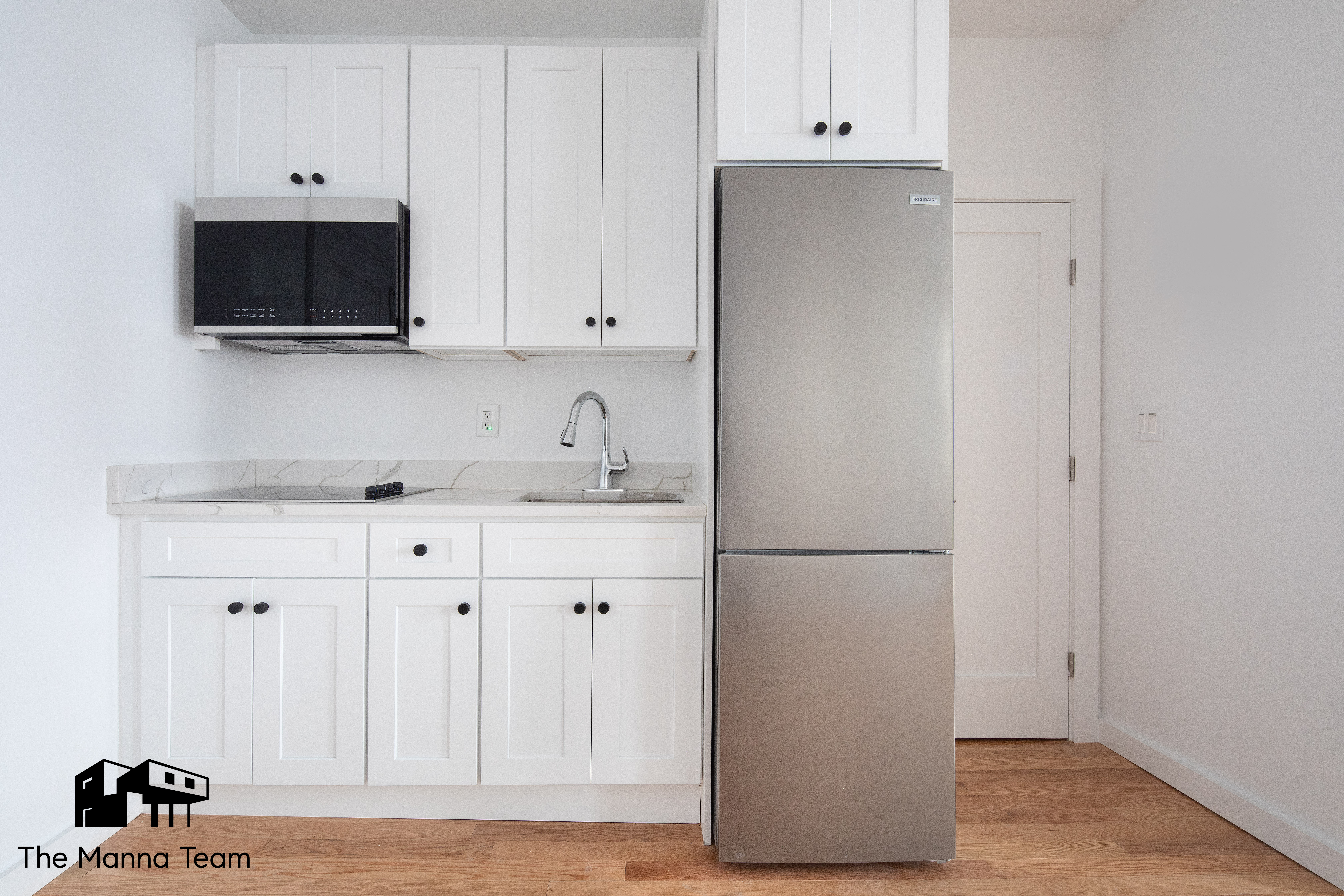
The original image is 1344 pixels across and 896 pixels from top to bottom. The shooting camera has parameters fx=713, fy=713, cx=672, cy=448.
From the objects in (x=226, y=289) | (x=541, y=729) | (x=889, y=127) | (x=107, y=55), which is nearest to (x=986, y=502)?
(x=889, y=127)

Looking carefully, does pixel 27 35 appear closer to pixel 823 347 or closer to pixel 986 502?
pixel 823 347

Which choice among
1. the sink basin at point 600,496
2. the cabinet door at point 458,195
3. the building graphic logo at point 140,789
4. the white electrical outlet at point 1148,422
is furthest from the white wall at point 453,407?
the white electrical outlet at point 1148,422

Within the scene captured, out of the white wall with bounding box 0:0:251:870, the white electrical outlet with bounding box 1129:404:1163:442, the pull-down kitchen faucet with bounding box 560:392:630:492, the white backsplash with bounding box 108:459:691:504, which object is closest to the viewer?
the white wall with bounding box 0:0:251:870

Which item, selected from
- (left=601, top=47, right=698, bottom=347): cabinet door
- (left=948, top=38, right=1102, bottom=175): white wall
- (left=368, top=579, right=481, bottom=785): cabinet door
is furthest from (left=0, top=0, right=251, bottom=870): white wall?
(left=948, top=38, right=1102, bottom=175): white wall

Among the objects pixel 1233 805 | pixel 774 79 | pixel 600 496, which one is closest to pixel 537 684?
pixel 600 496

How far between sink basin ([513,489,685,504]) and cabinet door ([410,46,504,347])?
540 mm

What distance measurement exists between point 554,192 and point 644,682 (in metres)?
1.47

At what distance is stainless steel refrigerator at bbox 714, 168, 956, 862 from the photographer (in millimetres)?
1725

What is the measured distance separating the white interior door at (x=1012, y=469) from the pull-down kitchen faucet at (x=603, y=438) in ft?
4.00

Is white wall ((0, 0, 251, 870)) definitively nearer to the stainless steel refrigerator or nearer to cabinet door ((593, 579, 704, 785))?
cabinet door ((593, 579, 704, 785))

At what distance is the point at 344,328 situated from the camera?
6.95ft

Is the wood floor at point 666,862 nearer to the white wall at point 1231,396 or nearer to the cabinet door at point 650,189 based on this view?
the white wall at point 1231,396

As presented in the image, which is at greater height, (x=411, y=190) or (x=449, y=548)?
(x=411, y=190)

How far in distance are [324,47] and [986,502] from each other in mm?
2640
